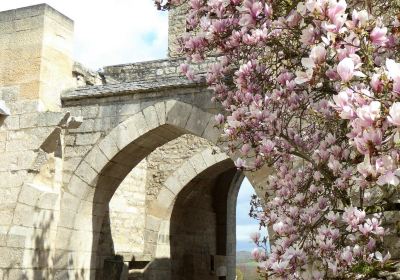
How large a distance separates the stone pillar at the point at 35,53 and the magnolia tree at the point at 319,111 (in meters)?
2.53

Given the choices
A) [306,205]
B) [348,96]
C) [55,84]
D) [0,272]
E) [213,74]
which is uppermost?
[55,84]

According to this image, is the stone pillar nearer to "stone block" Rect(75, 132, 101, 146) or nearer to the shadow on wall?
"stone block" Rect(75, 132, 101, 146)

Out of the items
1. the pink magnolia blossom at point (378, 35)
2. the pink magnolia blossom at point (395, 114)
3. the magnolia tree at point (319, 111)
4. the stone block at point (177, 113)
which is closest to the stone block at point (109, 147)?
the stone block at point (177, 113)

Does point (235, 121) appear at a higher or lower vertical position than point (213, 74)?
lower

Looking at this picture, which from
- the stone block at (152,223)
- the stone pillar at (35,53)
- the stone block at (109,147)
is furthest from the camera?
the stone block at (152,223)

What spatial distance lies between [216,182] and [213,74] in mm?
7391

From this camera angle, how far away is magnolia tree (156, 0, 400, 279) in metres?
1.86

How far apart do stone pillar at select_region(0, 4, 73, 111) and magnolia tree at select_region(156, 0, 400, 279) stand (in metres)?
2.53

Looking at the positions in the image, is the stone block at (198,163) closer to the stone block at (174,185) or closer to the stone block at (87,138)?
the stone block at (174,185)

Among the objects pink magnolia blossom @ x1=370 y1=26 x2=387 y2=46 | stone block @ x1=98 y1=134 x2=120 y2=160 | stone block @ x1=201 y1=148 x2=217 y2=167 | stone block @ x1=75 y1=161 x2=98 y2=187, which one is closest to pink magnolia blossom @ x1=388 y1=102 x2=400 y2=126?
pink magnolia blossom @ x1=370 y1=26 x2=387 y2=46

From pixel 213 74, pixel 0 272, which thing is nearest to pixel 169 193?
pixel 0 272

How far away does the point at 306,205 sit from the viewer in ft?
11.6

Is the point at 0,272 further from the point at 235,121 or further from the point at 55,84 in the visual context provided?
the point at 235,121

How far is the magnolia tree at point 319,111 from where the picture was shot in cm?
186
